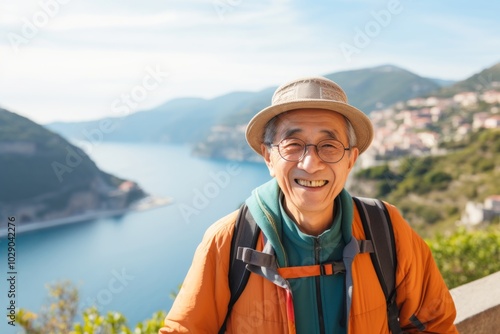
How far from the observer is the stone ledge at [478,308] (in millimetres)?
1891

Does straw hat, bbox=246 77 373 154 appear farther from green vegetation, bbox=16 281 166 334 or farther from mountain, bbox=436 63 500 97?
mountain, bbox=436 63 500 97

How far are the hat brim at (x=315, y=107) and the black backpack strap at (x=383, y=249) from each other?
0.66 feet

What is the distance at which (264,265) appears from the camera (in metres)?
1.19

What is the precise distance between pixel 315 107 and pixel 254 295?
524 millimetres

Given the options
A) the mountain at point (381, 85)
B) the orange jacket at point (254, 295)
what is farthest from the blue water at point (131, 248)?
the mountain at point (381, 85)

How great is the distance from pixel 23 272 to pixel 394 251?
31.5 metres

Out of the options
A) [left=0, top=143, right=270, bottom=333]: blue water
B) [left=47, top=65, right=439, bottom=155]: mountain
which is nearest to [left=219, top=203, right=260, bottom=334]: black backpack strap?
[left=0, top=143, right=270, bottom=333]: blue water

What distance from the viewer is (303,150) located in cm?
124

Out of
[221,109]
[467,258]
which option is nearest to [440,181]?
[467,258]

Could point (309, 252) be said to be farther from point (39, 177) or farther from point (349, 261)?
point (39, 177)

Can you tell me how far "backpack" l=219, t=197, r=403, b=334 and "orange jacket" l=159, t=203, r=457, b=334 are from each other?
0.6 inches

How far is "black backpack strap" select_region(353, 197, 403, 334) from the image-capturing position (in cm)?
128

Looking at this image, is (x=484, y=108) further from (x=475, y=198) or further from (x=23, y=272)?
(x=23, y=272)

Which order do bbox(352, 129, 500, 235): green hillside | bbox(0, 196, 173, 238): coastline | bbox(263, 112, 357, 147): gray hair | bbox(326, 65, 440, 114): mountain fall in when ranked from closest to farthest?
bbox(263, 112, 357, 147): gray hair, bbox(0, 196, 173, 238): coastline, bbox(352, 129, 500, 235): green hillside, bbox(326, 65, 440, 114): mountain
